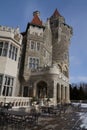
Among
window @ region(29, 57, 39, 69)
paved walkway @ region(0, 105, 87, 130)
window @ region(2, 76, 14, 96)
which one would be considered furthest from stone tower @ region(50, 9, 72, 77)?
paved walkway @ region(0, 105, 87, 130)

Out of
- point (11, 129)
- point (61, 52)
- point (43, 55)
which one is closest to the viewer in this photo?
point (11, 129)

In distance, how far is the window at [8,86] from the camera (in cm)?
1681

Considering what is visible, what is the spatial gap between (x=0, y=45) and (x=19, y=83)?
8.06m

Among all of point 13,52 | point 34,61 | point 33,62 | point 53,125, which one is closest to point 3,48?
point 13,52

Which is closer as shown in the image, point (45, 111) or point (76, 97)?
point (45, 111)

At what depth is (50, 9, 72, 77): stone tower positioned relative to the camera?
31875 millimetres

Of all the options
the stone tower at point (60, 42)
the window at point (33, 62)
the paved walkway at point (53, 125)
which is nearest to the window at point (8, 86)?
the window at point (33, 62)

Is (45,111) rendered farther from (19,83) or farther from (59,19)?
(59,19)

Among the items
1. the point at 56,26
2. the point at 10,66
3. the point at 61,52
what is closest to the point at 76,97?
the point at 61,52

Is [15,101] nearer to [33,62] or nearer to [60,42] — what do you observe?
[33,62]

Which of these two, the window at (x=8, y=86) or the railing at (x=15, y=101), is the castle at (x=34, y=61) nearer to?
the window at (x=8, y=86)

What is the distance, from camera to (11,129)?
6090 millimetres

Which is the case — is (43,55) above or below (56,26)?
below

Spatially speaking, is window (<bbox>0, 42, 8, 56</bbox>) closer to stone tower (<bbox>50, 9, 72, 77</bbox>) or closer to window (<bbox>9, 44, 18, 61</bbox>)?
window (<bbox>9, 44, 18, 61</bbox>)
